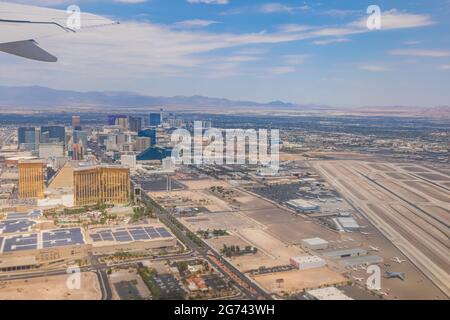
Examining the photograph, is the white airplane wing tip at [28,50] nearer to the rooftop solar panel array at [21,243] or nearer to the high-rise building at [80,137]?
the rooftop solar panel array at [21,243]

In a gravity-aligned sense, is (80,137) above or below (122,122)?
below

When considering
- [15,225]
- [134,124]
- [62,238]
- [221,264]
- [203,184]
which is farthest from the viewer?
[134,124]

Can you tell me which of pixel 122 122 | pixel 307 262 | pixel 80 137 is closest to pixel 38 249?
pixel 307 262

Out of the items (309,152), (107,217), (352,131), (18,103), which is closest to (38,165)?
(107,217)

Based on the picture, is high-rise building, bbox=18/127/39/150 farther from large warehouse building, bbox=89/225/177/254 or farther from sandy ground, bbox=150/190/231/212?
large warehouse building, bbox=89/225/177/254

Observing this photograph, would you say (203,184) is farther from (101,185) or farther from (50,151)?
(50,151)

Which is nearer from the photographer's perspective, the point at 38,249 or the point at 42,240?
the point at 38,249

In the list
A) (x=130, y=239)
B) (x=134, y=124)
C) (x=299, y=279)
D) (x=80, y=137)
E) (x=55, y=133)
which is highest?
(x=134, y=124)

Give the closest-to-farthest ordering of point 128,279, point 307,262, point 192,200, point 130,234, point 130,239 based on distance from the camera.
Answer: point 128,279 → point 307,262 → point 130,239 → point 130,234 → point 192,200
